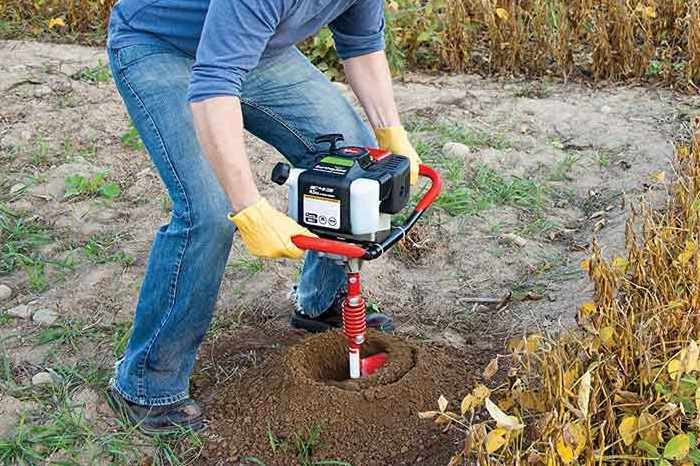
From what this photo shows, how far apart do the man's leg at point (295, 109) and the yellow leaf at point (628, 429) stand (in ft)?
3.83

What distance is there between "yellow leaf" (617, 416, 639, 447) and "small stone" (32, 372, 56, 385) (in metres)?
1.83

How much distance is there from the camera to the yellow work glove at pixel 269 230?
2.41 m

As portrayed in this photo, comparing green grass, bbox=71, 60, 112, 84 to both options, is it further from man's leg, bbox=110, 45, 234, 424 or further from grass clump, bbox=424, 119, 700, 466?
grass clump, bbox=424, 119, 700, 466

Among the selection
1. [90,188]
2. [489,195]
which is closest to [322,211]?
[489,195]

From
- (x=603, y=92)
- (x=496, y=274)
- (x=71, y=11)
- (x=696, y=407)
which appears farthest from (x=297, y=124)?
(x=71, y=11)

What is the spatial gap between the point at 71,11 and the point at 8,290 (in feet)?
10.4

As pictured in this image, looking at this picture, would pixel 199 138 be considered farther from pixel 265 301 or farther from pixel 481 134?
pixel 481 134

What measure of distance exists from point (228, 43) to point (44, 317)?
5.23 ft

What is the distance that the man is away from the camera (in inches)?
93.2

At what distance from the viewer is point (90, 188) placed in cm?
444

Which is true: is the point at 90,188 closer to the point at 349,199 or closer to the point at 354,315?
the point at 354,315

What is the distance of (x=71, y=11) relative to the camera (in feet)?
21.0

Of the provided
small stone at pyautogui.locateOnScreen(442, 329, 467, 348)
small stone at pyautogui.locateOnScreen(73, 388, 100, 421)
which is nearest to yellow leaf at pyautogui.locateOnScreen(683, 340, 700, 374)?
small stone at pyautogui.locateOnScreen(442, 329, 467, 348)

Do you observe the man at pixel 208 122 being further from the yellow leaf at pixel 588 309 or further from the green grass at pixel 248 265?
the green grass at pixel 248 265
